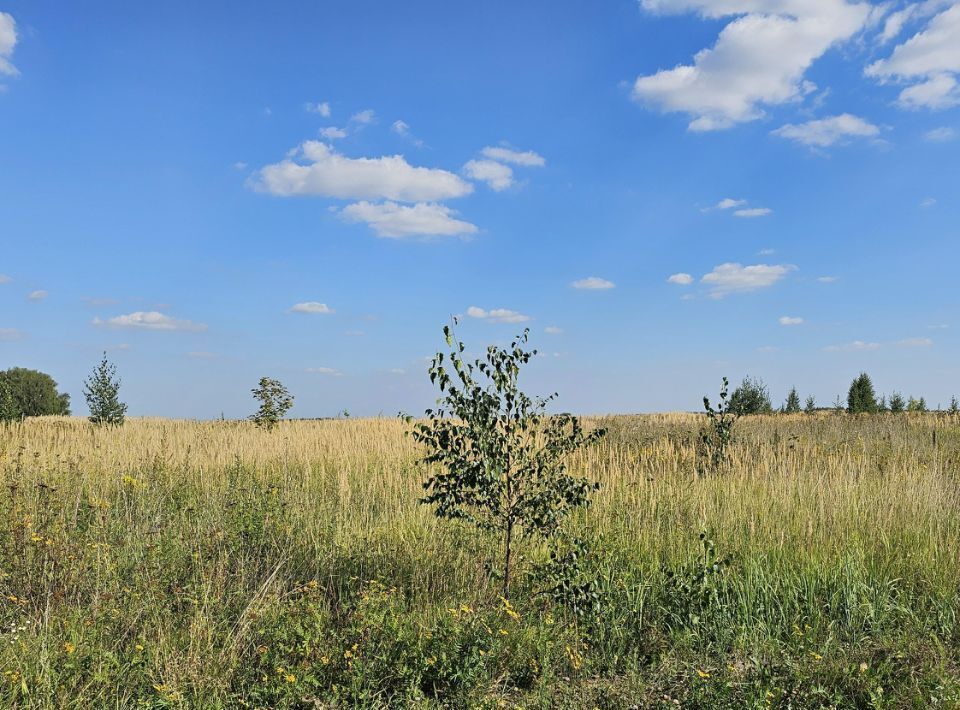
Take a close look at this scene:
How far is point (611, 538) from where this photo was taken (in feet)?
21.8

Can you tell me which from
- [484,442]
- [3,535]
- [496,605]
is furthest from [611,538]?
[3,535]

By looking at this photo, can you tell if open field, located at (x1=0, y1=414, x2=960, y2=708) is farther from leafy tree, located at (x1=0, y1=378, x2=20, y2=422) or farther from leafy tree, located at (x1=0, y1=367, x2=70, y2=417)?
leafy tree, located at (x1=0, y1=367, x2=70, y2=417)

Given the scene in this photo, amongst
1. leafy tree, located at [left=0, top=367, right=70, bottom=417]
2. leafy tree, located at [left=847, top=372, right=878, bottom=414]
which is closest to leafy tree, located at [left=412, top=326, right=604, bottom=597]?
leafy tree, located at [left=847, top=372, right=878, bottom=414]

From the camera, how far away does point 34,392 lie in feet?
117

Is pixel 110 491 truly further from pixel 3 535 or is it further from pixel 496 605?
pixel 496 605

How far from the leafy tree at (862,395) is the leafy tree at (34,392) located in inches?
1550

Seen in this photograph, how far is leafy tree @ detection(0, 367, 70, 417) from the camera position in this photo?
34594 mm

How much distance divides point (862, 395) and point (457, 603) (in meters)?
29.7

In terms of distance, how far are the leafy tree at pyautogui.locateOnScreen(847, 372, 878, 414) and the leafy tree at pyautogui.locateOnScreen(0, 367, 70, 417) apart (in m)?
39.4

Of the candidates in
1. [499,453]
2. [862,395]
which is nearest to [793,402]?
[862,395]

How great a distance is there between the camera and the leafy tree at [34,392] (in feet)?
113

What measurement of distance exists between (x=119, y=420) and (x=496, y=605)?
61.2ft

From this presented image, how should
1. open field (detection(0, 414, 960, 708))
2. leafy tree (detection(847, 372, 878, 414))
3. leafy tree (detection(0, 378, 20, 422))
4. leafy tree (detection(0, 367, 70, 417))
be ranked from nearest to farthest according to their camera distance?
open field (detection(0, 414, 960, 708)), leafy tree (detection(0, 378, 20, 422)), leafy tree (detection(847, 372, 878, 414)), leafy tree (detection(0, 367, 70, 417))

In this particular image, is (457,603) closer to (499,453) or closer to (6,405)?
(499,453)
